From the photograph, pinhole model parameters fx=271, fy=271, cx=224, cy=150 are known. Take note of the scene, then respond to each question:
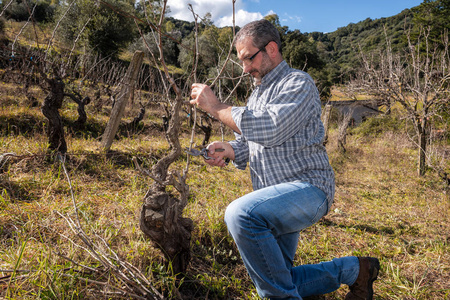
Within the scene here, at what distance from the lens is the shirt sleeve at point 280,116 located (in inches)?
57.0

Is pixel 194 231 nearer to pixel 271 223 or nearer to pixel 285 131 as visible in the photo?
pixel 271 223

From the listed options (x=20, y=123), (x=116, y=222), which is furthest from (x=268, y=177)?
(x=20, y=123)

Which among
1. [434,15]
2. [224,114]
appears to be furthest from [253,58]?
[434,15]

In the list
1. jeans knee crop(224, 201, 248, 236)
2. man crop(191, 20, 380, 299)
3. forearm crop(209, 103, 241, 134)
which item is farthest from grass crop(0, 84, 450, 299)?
forearm crop(209, 103, 241, 134)

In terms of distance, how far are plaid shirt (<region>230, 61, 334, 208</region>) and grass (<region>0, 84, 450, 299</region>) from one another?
903mm

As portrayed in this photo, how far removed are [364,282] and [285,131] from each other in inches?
48.1

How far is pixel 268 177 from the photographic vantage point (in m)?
1.74

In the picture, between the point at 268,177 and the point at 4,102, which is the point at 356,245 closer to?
the point at 268,177

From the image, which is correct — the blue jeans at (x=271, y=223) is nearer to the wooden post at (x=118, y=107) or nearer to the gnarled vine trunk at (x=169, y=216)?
the gnarled vine trunk at (x=169, y=216)

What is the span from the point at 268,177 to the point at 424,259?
2.07 metres

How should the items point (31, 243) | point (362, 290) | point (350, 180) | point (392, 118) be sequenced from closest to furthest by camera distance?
point (362, 290)
point (31, 243)
point (350, 180)
point (392, 118)

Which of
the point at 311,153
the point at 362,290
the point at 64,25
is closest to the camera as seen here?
the point at 311,153

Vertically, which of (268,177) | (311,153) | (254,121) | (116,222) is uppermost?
(254,121)

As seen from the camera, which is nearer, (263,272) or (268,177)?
(263,272)
